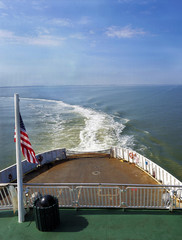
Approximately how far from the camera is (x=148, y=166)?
13.5 m

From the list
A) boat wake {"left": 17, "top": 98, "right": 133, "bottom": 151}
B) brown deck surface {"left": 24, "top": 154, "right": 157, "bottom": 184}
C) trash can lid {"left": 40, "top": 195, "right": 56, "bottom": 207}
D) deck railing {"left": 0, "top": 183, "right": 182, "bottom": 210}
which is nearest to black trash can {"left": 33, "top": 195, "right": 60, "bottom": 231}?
trash can lid {"left": 40, "top": 195, "right": 56, "bottom": 207}

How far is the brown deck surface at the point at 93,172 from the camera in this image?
1238cm

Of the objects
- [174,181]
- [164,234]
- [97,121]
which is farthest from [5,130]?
[164,234]

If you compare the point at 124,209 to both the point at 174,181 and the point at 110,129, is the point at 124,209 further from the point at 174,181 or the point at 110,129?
the point at 110,129

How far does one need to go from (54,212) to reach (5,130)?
3661cm

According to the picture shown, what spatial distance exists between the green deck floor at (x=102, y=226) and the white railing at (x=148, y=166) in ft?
14.9

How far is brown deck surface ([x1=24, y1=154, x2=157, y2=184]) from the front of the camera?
12383 mm

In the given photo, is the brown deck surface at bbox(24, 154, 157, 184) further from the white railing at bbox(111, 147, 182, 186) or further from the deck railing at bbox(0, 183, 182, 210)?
the deck railing at bbox(0, 183, 182, 210)

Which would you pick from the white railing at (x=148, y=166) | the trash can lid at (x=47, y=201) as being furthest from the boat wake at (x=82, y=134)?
the trash can lid at (x=47, y=201)

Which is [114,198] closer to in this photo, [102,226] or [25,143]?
[102,226]

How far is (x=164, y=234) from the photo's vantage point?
593cm

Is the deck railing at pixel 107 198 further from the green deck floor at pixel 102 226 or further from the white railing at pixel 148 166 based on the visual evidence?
the white railing at pixel 148 166

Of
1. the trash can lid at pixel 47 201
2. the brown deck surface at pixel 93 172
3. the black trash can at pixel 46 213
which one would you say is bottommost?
the brown deck surface at pixel 93 172

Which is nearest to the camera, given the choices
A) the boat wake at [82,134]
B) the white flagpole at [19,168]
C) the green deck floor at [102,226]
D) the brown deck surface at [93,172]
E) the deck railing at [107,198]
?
the green deck floor at [102,226]
